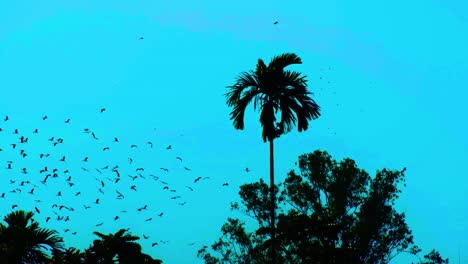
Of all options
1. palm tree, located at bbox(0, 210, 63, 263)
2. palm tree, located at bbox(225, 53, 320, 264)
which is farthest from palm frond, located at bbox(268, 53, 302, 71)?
palm tree, located at bbox(0, 210, 63, 263)

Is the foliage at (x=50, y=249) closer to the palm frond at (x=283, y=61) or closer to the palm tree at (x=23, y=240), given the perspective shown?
the palm tree at (x=23, y=240)

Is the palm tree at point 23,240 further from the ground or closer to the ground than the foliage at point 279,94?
closer to the ground

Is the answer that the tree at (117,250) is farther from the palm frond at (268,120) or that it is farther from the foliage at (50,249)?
the palm frond at (268,120)

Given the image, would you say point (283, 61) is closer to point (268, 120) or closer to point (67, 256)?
point (268, 120)

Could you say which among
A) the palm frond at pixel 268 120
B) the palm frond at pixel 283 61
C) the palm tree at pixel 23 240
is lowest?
the palm tree at pixel 23 240

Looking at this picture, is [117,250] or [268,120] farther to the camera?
[117,250]

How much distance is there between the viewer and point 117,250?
38312 millimetres

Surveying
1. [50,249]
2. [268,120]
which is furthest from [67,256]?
[268,120]

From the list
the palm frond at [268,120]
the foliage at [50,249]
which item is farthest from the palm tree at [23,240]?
the palm frond at [268,120]

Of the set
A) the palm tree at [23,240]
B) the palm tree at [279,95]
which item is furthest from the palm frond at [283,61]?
the palm tree at [23,240]

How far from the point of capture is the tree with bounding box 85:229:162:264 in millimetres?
37656

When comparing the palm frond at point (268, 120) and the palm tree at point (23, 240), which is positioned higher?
the palm frond at point (268, 120)

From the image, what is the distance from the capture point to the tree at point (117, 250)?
124ft

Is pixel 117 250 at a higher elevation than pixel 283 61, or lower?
lower
